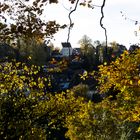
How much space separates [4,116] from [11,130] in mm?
1161

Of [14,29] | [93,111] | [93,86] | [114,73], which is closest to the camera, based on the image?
[14,29]

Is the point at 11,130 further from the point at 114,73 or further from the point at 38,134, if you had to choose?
the point at 114,73

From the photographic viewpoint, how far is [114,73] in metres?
29.6

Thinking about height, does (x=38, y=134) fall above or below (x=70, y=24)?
below

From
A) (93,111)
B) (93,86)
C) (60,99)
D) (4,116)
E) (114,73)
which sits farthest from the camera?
(93,86)

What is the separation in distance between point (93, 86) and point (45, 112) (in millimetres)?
97201

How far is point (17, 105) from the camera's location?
3322 cm

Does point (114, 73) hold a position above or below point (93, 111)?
above

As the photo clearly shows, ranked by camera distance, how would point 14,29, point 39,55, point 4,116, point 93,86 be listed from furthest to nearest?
point 39,55, point 93,86, point 4,116, point 14,29

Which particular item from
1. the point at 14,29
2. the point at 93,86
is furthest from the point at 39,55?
the point at 14,29

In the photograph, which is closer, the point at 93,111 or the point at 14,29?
the point at 14,29

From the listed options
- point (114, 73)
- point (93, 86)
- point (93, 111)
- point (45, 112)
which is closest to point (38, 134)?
point (45, 112)

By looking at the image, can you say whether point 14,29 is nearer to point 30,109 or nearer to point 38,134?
point 30,109

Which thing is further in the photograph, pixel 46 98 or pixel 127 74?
pixel 46 98
